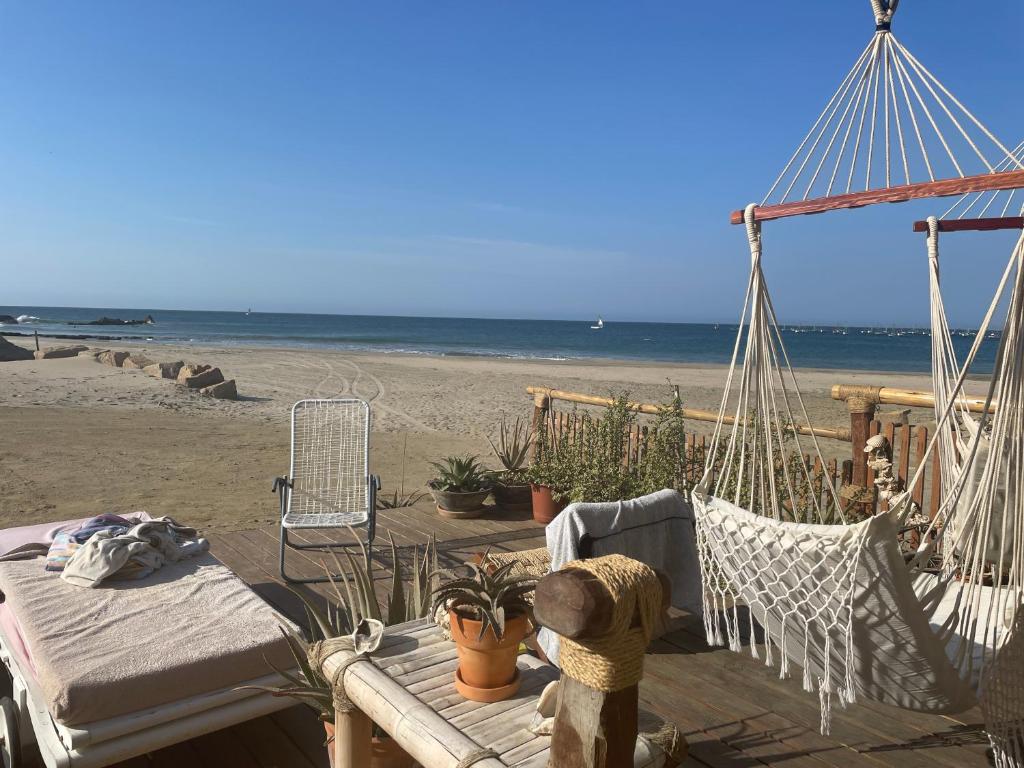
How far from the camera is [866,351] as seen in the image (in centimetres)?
3659

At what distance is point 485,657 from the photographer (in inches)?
60.7

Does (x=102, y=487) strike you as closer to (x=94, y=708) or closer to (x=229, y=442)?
(x=229, y=442)

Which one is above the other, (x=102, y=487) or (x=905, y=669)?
(x=905, y=669)

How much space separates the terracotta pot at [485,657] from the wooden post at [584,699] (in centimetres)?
38

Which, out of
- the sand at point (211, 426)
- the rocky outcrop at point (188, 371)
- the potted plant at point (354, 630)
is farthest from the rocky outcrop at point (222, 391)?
the potted plant at point (354, 630)

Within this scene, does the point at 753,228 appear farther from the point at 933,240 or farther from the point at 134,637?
the point at 134,637

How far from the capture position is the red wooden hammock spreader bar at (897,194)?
170cm

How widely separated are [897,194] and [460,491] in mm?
3556

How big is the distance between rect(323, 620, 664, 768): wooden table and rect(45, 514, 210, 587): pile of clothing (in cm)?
146

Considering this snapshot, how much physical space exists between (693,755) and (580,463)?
2.71 meters

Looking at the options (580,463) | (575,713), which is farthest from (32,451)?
(575,713)

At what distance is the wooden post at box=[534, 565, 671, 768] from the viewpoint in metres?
1.07

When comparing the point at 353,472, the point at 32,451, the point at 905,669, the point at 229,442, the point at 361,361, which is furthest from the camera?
the point at 361,361

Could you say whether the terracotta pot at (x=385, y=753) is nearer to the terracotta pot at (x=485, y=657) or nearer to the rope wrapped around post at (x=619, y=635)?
the terracotta pot at (x=485, y=657)
